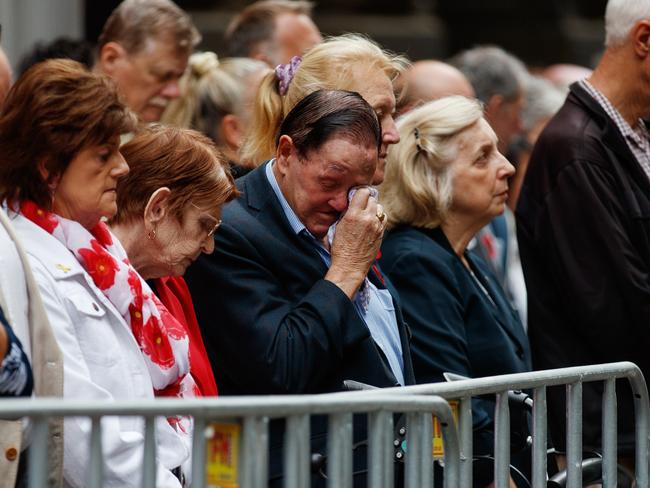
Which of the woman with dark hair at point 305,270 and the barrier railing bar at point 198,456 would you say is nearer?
the barrier railing bar at point 198,456

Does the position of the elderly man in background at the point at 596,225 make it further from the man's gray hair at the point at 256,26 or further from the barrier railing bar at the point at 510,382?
the man's gray hair at the point at 256,26

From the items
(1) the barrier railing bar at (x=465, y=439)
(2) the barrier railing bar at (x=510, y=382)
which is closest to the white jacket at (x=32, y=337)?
(2) the barrier railing bar at (x=510, y=382)

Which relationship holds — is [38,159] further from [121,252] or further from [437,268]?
[437,268]

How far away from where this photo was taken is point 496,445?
12.4 ft

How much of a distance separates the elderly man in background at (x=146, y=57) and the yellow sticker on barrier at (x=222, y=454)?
148 inches

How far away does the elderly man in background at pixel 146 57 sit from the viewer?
21.5ft

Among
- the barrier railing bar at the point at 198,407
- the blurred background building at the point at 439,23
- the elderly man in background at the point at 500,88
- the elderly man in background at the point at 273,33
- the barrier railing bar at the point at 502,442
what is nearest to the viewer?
the barrier railing bar at the point at 198,407

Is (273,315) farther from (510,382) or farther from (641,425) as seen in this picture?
(641,425)

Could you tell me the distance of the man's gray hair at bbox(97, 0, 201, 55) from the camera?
21.6 ft

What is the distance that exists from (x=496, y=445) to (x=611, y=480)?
1.78 ft

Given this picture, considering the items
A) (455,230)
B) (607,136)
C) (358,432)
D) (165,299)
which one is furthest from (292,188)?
(607,136)

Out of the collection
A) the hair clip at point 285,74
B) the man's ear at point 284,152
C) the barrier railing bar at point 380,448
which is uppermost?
the hair clip at point 285,74

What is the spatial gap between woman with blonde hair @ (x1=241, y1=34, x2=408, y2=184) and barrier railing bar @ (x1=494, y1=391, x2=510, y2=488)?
43.2 inches

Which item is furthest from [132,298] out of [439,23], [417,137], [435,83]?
[439,23]
